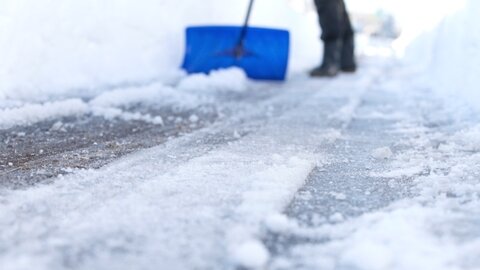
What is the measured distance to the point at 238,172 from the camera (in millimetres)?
1262

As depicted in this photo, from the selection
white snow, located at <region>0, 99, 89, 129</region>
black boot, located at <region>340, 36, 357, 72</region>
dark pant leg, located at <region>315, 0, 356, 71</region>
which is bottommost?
black boot, located at <region>340, 36, 357, 72</region>

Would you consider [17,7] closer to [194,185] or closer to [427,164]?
[194,185]

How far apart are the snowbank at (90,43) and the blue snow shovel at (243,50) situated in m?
0.25

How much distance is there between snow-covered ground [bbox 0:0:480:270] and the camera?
828mm

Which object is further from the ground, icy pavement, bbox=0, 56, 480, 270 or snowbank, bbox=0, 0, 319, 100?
icy pavement, bbox=0, 56, 480, 270

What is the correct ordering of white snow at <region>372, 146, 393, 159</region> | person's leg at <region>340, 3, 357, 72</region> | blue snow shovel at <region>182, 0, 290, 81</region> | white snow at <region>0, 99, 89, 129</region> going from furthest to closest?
person's leg at <region>340, 3, 357, 72</region>, blue snow shovel at <region>182, 0, 290, 81</region>, white snow at <region>0, 99, 89, 129</region>, white snow at <region>372, 146, 393, 159</region>

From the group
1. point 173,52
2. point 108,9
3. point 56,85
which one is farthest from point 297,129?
point 173,52

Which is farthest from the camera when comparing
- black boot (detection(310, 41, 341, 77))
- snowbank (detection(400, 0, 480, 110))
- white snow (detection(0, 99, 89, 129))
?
black boot (detection(310, 41, 341, 77))

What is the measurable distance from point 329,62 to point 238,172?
3.12 meters

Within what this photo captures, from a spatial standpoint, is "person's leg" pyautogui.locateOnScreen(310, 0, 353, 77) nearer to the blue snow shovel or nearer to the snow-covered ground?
the blue snow shovel

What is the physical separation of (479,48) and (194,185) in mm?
1691

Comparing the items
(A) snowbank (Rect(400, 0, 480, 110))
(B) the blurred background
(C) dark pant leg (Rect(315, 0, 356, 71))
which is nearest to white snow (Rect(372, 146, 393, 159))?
(A) snowbank (Rect(400, 0, 480, 110))

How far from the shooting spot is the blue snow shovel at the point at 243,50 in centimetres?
363

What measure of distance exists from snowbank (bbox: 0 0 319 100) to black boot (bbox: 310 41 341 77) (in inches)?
40.2
